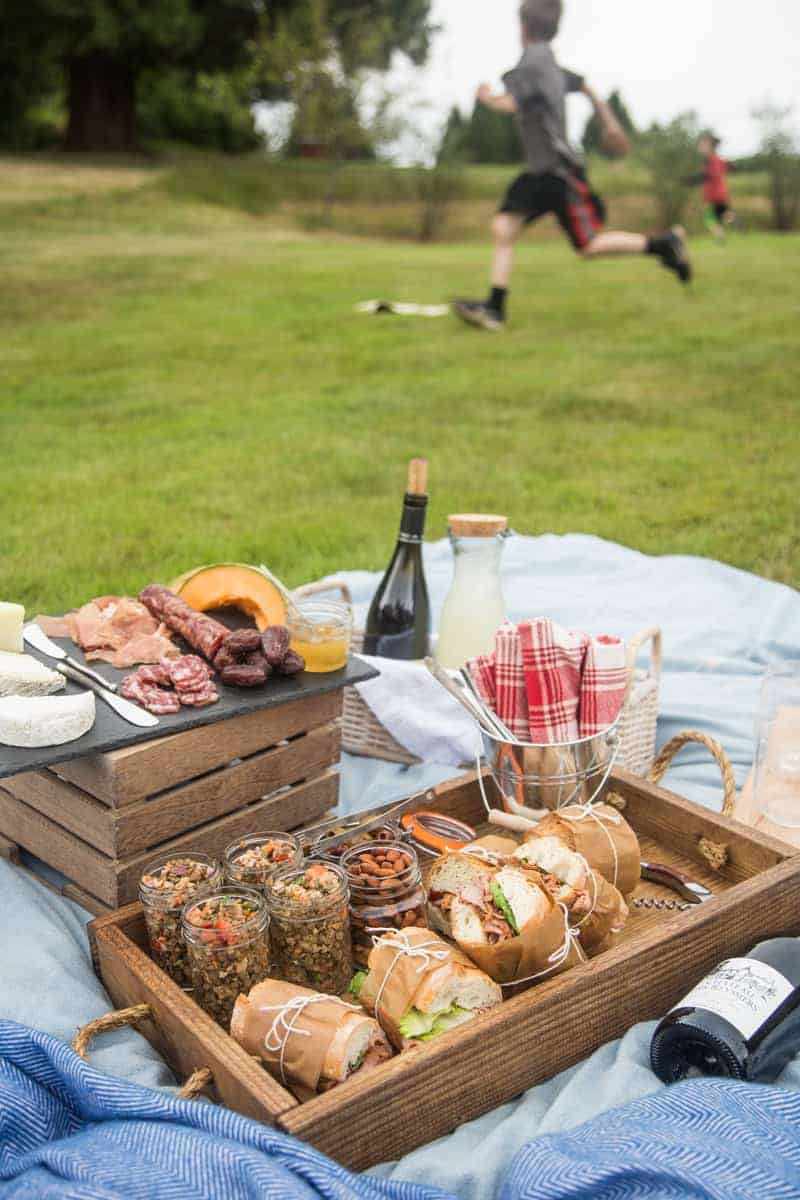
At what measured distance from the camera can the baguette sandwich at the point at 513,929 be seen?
1540 millimetres

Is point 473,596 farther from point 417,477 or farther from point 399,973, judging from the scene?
point 399,973

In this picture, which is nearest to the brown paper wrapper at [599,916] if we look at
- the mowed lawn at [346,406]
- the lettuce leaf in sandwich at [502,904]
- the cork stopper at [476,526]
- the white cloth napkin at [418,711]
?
the lettuce leaf in sandwich at [502,904]

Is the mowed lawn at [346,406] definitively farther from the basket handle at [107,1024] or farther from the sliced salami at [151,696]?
the basket handle at [107,1024]

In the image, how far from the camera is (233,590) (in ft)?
7.79

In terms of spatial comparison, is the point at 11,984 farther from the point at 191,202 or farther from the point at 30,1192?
the point at 191,202

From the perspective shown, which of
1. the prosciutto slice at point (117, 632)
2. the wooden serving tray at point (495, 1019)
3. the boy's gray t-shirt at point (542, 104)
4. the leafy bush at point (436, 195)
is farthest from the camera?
the leafy bush at point (436, 195)

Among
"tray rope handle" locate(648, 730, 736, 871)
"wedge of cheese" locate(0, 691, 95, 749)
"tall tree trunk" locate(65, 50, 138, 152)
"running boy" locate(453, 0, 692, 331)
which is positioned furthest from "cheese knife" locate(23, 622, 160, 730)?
"tall tree trunk" locate(65, 50, 138, 152)

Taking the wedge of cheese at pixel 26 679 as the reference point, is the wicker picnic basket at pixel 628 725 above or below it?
below

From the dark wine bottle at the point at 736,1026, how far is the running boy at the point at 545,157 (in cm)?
771

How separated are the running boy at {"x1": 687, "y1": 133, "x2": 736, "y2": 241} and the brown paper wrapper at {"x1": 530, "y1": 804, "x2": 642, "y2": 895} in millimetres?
14554

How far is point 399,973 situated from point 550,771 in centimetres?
59

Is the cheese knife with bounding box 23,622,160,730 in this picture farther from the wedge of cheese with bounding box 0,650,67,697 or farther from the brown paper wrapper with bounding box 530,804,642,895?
the brown paper wrapper with bounding box 530,804,642,895

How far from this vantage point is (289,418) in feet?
23.6

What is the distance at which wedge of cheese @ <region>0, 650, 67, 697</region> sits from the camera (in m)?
1.87
